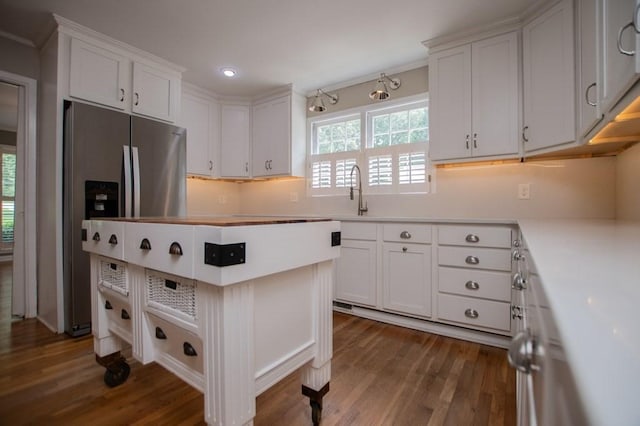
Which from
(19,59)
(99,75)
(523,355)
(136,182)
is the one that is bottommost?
(523,355)

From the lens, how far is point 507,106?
2.29m

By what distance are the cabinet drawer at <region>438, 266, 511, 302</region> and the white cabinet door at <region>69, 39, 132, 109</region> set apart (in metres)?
3.14

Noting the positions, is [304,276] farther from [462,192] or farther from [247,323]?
[462,192]

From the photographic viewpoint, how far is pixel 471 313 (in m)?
2.19

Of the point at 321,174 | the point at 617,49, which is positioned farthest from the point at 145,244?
the point at 321,174

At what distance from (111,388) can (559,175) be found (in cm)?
337

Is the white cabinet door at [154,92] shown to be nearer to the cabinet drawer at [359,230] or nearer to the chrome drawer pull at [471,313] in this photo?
the cabinet drawer at [359,230]

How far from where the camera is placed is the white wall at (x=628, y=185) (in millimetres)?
1617

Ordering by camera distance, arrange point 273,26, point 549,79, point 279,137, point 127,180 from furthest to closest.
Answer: point 279,137 < point 127,180 < point 273,26 < point 549,79

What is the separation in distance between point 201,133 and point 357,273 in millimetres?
2564

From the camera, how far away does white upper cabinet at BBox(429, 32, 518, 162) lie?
2.29 metres

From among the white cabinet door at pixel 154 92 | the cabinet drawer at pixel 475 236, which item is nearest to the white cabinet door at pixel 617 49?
the cabinet drawer at pixel 475 236

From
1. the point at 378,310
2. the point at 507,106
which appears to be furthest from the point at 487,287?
the point at 507,106

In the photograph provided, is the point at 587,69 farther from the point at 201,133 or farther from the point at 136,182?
the point at 201,133
